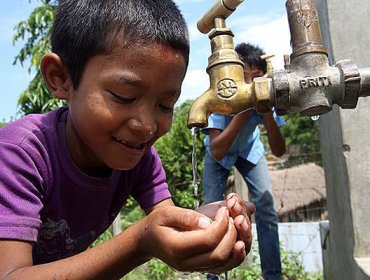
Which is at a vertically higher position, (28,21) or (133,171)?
(28,21)

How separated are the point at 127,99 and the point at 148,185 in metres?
0.50

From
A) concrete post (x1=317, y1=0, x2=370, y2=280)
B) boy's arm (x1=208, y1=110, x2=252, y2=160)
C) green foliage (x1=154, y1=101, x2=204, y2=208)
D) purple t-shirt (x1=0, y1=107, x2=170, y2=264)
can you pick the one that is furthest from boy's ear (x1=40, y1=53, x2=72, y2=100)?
green foliage (x1=154, y1=101, x2=204, y2=208)

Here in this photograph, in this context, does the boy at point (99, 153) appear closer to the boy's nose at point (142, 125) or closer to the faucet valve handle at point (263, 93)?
the boy's nose at point (142, 125)

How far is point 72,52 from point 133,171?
447 mm

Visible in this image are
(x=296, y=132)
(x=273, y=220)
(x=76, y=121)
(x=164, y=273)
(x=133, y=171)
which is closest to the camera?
(x=76, y=121)

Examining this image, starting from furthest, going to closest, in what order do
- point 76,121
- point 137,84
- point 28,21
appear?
1. point 28,21
2. point 76,121
3. point 137,84

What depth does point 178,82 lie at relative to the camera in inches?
43.2

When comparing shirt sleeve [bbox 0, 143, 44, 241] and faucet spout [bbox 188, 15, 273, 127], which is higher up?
faucet spout [bbox 188, 15, 273, 127]

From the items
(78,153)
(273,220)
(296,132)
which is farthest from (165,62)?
(296,132)

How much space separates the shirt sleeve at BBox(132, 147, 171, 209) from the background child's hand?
2.19ft

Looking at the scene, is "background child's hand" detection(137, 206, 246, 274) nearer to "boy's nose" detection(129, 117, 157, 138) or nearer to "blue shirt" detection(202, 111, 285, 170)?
"boy's nose" detection(129, 117, 157, 138)

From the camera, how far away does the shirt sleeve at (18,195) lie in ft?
3.23

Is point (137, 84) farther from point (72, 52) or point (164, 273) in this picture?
point (164, 273)

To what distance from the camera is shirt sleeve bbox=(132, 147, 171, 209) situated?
1.45m
